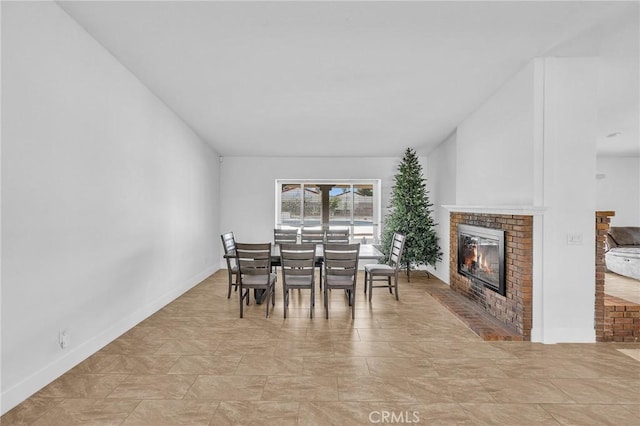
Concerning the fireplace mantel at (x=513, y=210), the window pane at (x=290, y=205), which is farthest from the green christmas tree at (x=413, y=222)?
the window pane at (x=290, y=205)

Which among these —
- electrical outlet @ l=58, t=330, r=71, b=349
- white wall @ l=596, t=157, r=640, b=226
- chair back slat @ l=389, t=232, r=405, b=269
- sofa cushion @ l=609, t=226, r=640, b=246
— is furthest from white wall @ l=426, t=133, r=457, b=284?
electrical outlet @ l=58, t=330, r=71, b=349

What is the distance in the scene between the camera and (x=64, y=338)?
2.53 meters

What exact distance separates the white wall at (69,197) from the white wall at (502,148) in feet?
13.6

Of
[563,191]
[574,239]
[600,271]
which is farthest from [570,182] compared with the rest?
[600,271]

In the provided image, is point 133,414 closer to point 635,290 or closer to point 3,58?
point 3,58

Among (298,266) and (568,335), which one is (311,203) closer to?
(298,266)

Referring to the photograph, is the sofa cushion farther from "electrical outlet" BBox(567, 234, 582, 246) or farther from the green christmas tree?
"electrical outlet" BBox(567, 234, 582, 246)

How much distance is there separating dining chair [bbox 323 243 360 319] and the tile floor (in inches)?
17.0

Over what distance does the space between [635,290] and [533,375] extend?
308 centimetres

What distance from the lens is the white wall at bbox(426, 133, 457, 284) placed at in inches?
230

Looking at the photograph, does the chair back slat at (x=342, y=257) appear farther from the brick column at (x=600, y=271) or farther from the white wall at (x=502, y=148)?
the brick column at (x=600, y=271)

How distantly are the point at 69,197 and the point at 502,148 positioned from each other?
4.34 m

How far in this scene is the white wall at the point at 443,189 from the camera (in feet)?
19.2

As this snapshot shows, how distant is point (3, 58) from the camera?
2.03 m
